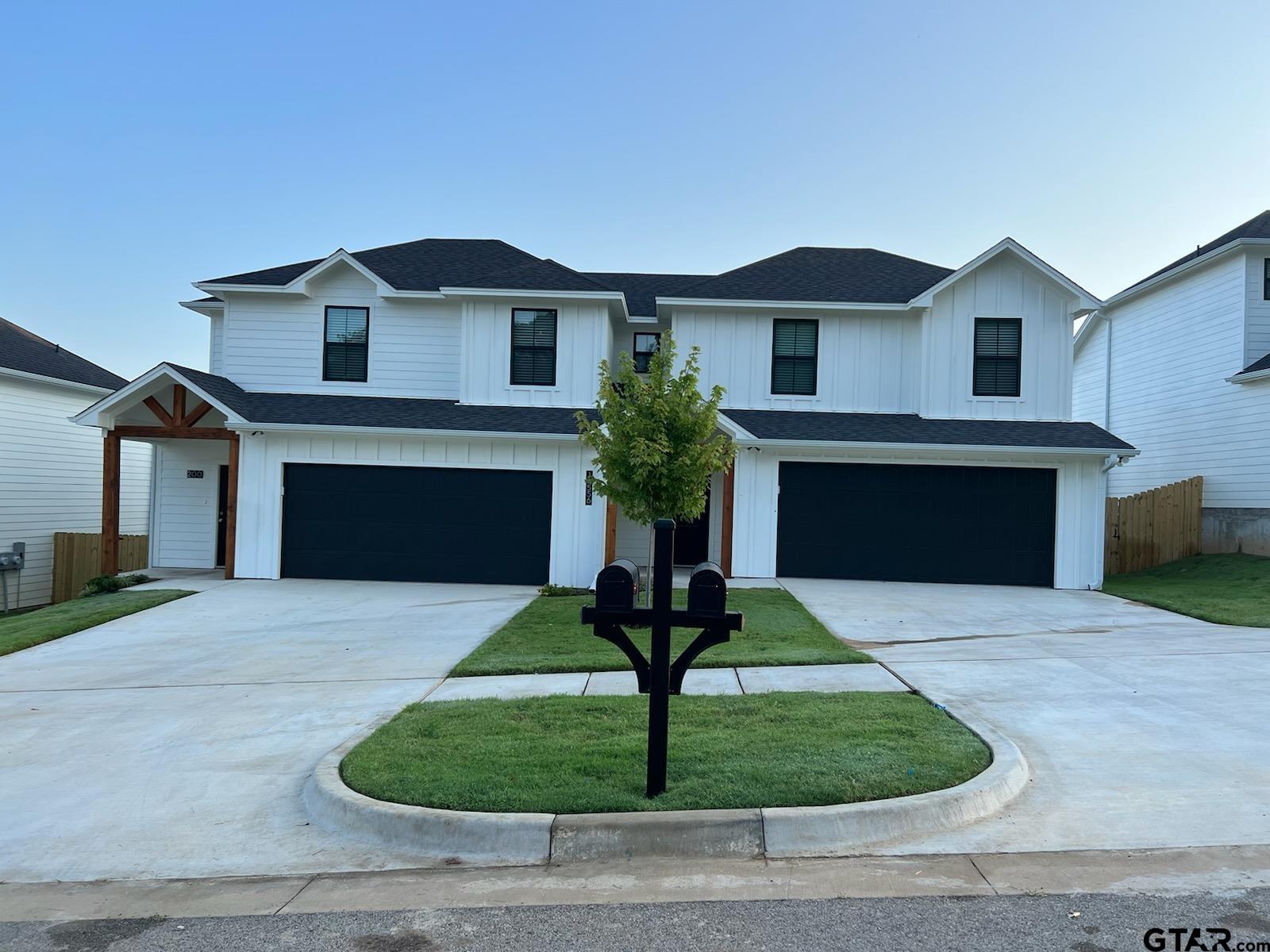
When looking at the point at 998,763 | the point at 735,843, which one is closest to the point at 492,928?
the point at 735,843

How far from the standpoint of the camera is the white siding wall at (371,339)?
19.1 metres

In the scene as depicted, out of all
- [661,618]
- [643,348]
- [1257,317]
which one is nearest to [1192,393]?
[1257,317]

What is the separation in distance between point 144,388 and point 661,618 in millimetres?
15162

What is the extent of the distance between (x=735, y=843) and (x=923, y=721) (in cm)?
271

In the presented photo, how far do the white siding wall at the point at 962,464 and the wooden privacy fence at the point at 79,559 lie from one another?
1404 cm

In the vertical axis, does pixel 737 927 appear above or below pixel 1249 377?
below

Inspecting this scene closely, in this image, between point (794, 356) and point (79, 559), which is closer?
point (794, 356)

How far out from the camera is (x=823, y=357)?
1930 cm

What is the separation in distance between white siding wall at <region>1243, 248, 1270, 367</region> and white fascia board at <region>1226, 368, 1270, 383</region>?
47cm

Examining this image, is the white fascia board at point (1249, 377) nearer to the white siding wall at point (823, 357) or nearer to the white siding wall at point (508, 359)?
the white siding wall at point (823, 357)

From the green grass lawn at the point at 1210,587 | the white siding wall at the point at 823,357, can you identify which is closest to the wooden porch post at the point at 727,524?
the white siding wall at the point at 823,357

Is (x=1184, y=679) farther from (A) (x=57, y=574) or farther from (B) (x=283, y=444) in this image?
(A) (x=57, y=574)

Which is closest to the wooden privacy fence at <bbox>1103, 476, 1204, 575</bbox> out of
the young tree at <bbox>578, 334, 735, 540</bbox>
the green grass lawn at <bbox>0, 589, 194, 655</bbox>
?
the young tree at <bbox>578, 334, 735, 540</bbox>

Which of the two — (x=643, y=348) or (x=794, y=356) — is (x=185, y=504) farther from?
(x=794, y=356)
